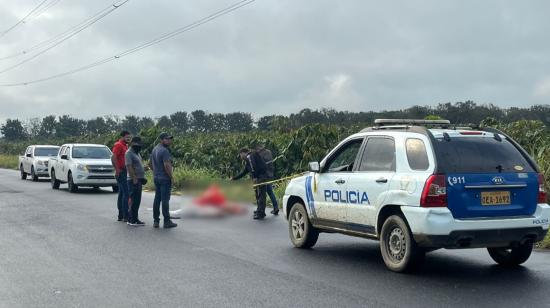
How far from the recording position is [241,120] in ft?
257

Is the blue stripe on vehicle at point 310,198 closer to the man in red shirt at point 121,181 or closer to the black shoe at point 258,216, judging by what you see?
the black shoe at point 258,216

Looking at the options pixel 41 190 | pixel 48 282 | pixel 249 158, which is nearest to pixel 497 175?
pixel 48 282

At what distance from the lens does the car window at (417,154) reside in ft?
27.6

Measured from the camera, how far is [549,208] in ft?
28.5

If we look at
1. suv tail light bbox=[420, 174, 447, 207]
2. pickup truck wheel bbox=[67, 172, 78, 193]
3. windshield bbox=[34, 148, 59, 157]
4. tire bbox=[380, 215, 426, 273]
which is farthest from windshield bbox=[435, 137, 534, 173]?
windshield bbox=[34, 148, 59, 157]

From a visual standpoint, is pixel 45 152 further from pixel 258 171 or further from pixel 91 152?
pixel 258 171

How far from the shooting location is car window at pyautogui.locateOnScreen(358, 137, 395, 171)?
355 inches

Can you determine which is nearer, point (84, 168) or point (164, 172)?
point (164, 172)

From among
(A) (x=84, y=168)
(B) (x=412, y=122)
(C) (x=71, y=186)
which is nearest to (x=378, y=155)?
(B) (x=412, y=122)

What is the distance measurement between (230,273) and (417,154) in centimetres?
278

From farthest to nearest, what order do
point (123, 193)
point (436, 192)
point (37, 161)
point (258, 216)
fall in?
point (37, 161) < point (258, 216) < point (123, 193) < point (436, 192)

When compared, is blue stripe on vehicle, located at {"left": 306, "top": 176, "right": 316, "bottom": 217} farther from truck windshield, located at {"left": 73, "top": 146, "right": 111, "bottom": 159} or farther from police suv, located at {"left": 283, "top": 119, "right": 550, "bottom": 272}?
truck windshield, located at {"left": 73, "top": 146, "right": 111, "bottom": 159}

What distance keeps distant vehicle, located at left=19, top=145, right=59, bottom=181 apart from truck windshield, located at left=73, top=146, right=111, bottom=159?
7491 mm

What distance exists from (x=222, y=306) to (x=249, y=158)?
874cm
